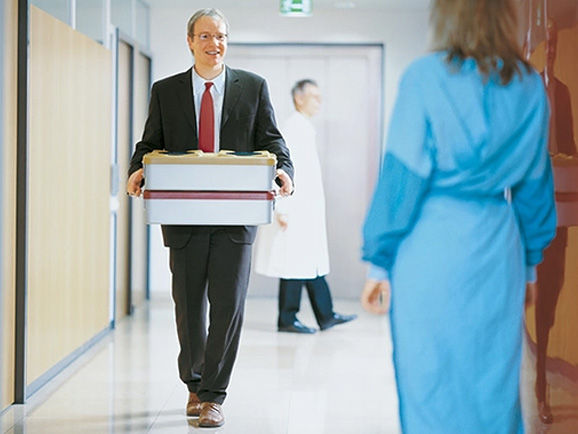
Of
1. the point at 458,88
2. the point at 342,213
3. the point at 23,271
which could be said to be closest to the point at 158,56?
the point at 342,213

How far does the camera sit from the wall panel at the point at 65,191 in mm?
4242

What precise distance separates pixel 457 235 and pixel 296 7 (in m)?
5.15

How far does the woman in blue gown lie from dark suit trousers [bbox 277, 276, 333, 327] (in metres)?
3.96

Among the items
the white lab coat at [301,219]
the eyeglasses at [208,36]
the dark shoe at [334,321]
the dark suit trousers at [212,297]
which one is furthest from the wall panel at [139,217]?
the eyeglasses at [208,36]

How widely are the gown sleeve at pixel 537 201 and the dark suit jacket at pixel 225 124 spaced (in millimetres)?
1504

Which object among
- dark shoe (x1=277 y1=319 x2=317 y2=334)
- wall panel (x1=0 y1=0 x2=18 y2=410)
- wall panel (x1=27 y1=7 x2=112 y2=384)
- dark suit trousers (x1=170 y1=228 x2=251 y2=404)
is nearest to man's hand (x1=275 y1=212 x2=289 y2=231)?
dark shoe (x1=277 y1=319 x2=317 y2=334)

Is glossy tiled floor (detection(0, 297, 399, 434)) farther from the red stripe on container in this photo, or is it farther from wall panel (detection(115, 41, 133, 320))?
the red stripe on container

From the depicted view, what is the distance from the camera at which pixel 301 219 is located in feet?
20.0

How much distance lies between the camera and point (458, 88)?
2.00 metres

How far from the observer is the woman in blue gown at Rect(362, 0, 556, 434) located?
6.58 feet

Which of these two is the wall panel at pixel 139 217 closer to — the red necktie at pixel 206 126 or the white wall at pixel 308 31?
the white wall at pixel 308 31

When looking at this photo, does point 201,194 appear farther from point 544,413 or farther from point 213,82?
point 544,413

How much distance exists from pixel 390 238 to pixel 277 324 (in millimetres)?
4239

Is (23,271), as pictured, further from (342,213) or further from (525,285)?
(342,213)
